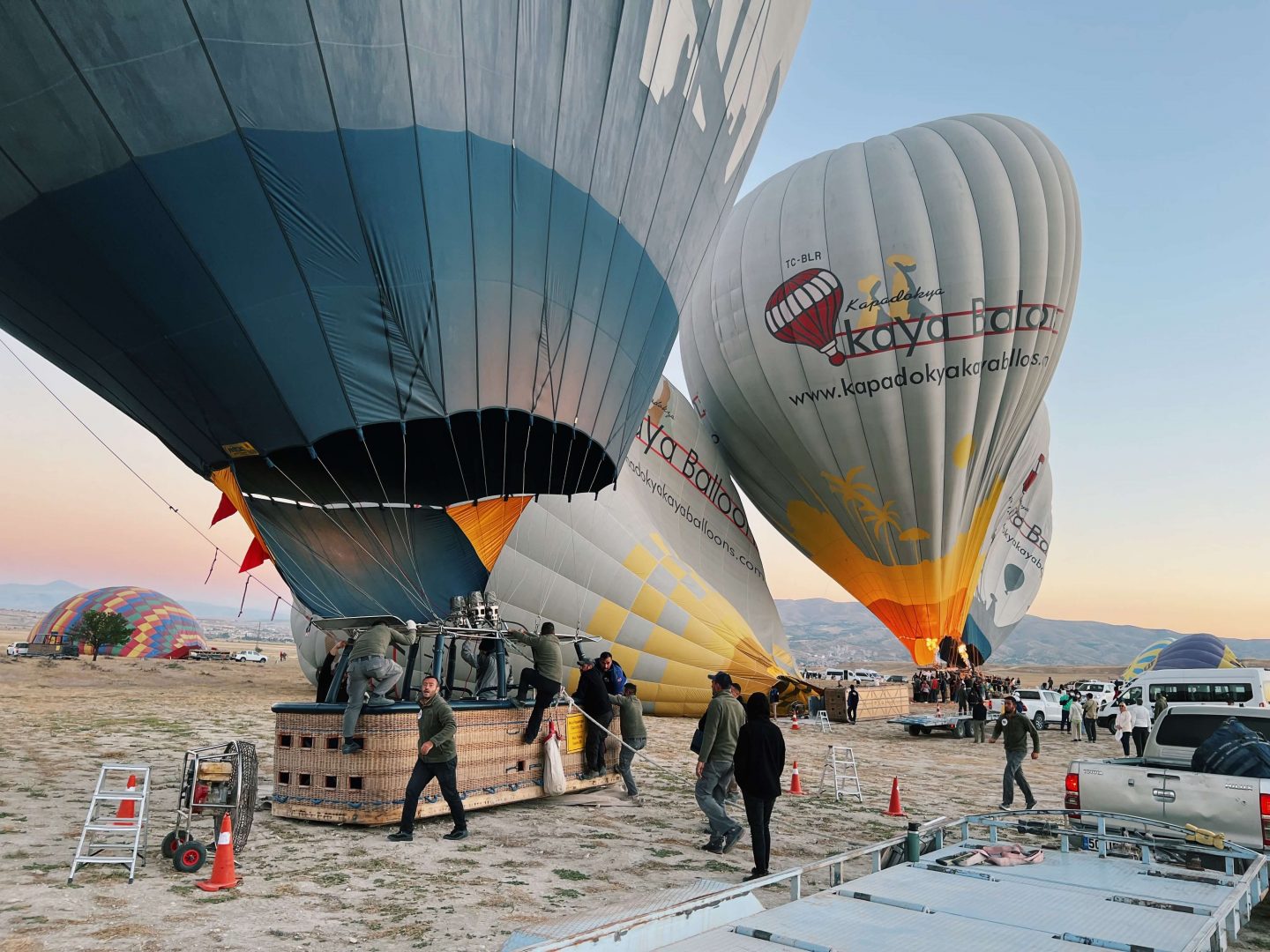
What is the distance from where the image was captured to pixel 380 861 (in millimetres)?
6004

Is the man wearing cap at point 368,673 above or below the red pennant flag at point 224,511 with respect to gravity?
below

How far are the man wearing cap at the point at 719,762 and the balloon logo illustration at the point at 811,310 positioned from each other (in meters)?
15.0

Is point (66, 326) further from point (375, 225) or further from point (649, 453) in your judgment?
point (649, 453)

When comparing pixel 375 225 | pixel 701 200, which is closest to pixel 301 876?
pixel 375 225

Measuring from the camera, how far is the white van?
51.4 ft

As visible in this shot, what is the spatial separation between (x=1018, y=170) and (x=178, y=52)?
63.6 feet

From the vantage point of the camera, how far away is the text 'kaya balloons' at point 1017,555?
101ft

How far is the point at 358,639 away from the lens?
721 centimetres

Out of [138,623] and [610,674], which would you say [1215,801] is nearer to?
[610,674]

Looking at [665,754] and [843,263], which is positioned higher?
[843,263]

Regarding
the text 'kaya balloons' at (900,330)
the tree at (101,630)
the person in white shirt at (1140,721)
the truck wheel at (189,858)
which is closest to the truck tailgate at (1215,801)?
the truck wheel at (189,858)

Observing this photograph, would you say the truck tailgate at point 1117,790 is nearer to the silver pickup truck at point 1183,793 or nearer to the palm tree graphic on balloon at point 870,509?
the silver pickup truck at point 1183,793

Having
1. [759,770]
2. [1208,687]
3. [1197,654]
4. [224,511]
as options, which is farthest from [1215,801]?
[1197,654]

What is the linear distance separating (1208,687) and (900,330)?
30.5 ft
